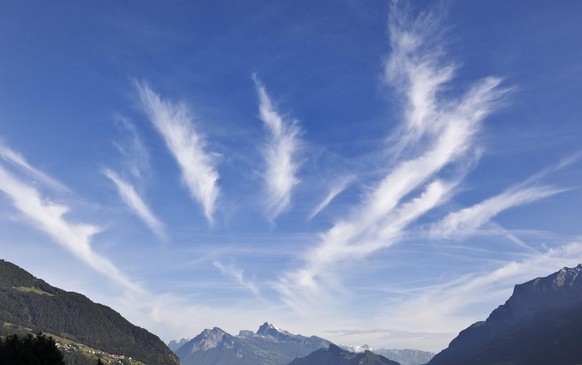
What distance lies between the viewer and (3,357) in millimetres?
114750

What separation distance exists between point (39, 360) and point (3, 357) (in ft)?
26.5

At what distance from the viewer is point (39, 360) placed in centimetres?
11856
